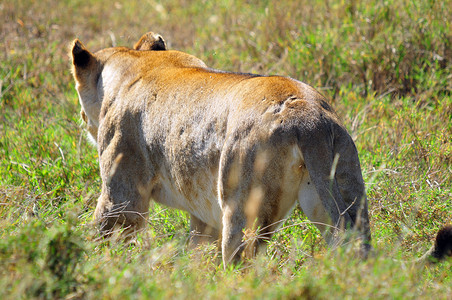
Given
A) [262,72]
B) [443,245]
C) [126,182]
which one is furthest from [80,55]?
[443,245]

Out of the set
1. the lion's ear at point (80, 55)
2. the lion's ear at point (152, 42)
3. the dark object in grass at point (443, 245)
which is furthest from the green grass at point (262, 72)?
the lion's ear at point (152, 42)

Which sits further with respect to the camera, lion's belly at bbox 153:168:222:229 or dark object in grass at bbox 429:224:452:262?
lion's belly at bbox 153:168:222:229

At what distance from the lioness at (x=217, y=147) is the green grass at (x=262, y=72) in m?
0.21

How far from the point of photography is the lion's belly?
3.22 meters

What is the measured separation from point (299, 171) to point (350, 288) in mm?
644

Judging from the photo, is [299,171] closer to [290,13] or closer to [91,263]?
[91,263]

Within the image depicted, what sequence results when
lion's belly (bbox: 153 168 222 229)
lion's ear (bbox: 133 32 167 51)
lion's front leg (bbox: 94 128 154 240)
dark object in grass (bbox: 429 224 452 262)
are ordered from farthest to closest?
lion's ear (bbox: 133 32 167 51)
lion's front leg (bbox: 94 128 154 240)
lion's belly (bbox: 153 168 222 229)
dark object in grass (bbox: 429 224 452 262)

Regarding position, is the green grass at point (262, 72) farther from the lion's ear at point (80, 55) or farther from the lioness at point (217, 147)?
the lion's ear at point (80, 55)

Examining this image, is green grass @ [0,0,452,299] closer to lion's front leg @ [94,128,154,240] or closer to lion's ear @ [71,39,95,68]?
lion's front leg @ [94,128,154,240]

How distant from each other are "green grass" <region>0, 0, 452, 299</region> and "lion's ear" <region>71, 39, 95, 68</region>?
762 millimetres

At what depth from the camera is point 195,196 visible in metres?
3.40

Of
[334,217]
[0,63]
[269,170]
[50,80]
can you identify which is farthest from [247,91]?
[0,63]

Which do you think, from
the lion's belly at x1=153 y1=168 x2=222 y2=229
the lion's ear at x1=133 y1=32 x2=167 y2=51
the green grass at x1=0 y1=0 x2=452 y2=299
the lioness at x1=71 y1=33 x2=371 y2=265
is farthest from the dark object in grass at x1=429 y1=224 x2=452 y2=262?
the lion's ear at x1=133 y1=32 x2=167 y2=51

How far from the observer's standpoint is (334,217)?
264cm
